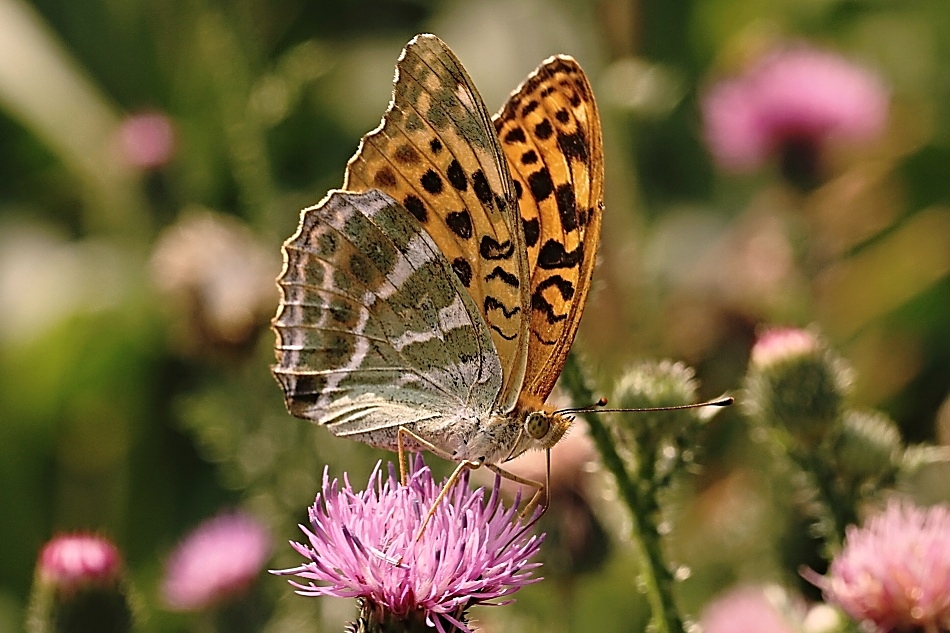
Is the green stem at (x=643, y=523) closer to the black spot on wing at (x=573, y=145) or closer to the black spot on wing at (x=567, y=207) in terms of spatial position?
the black spot on wing at (x=567, y=207)

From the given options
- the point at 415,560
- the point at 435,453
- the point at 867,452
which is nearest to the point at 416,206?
the point at 435,453

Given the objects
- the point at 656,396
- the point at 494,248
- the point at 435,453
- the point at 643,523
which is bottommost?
the point at 643,523

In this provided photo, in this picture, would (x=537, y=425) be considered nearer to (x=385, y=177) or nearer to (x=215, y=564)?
(x=385, y=177)

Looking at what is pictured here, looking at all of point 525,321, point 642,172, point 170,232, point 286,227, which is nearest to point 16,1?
point 170,232

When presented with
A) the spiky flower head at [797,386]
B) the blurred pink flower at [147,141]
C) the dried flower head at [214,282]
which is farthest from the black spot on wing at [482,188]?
the blurred pink flower at [147,141]

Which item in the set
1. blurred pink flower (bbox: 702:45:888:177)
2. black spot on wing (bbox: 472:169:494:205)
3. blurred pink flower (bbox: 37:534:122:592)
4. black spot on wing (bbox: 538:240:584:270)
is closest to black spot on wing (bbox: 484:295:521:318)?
black spot on wing (bbox: 538:240:584:270)

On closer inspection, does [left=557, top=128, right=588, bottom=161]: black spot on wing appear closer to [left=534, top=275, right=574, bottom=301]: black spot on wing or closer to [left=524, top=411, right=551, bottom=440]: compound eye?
[left=534, top=275, right=574, bottom=301]: black spot on wing
